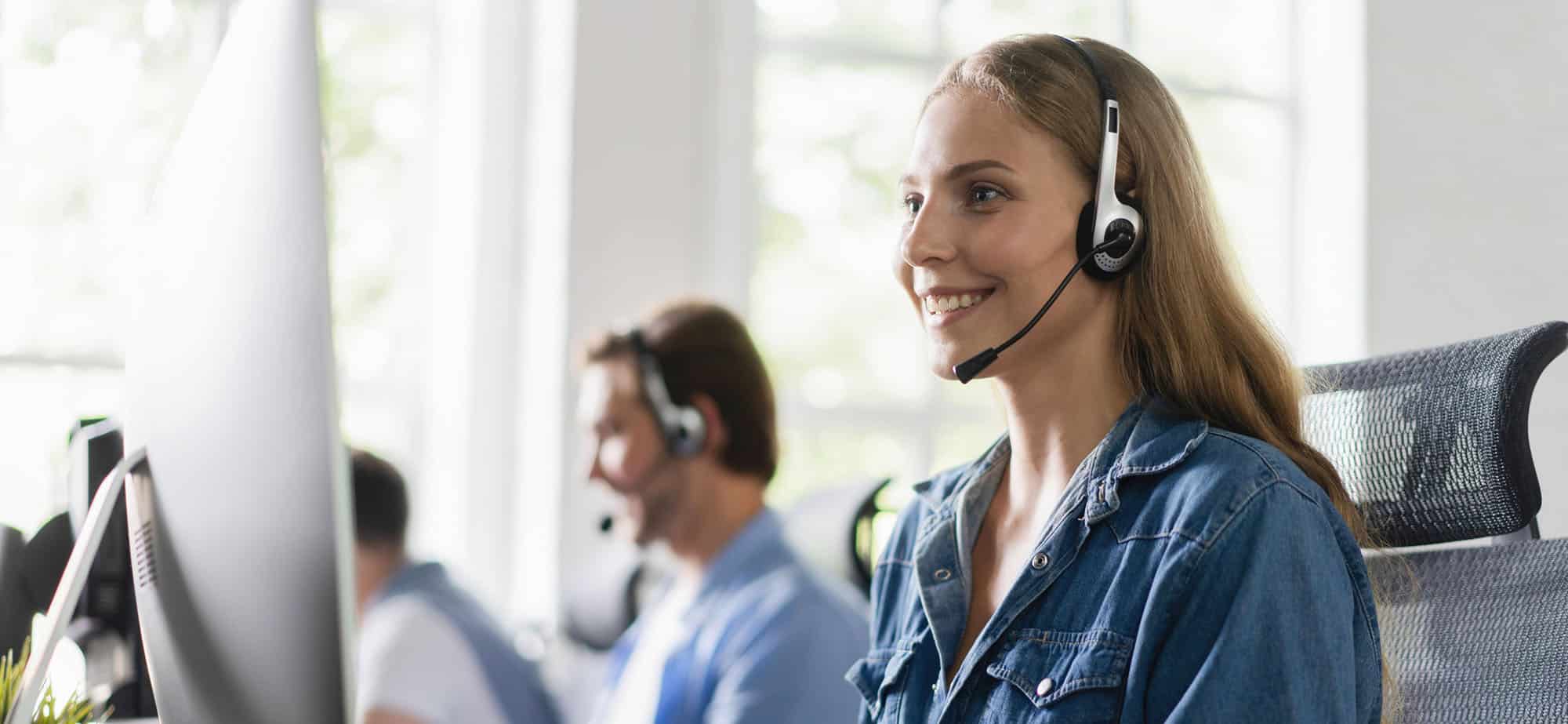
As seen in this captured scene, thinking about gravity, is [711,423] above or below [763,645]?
above

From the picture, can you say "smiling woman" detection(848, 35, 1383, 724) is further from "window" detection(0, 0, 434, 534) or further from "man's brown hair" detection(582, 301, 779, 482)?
"window" detection(0, 0, 434, 534)

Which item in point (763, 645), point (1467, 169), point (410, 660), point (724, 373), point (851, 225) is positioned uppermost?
point (1467, 169)

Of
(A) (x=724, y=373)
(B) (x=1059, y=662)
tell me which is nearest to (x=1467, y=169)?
(A) (x=724, y=373)

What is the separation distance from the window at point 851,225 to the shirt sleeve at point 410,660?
37.8 inches

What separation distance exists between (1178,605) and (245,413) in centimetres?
60

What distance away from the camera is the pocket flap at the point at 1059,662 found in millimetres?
968

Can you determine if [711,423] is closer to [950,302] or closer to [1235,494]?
[950,302]

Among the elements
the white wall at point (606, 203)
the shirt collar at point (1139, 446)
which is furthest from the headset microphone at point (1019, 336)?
the white wall at point (606, 203)

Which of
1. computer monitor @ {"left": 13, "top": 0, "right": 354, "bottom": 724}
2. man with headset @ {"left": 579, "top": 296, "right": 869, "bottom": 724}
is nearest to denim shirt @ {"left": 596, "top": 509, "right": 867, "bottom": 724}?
man with headset @ {"left": 579, "top": 296, "right": 869, "bottom": 724}

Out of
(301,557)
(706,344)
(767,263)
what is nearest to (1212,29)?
(767,263)

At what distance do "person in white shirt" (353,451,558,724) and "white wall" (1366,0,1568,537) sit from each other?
2069mm

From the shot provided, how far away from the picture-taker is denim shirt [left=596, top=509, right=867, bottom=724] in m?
1.84

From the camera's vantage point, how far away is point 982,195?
114cm

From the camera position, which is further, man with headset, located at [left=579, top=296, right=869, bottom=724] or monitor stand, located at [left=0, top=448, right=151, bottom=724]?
man with headset, located at [left=579, top=296, right=869, bottom=724]
